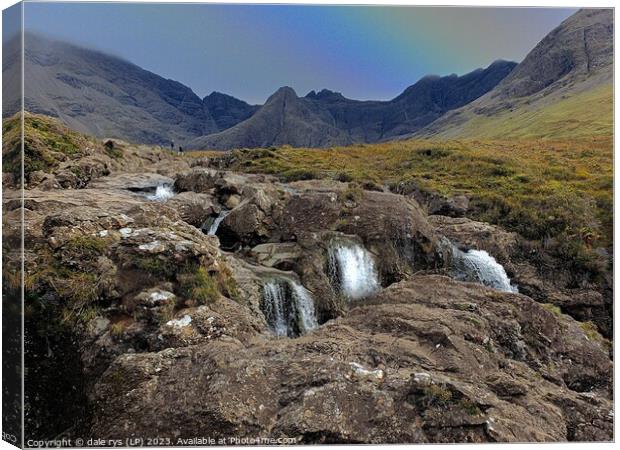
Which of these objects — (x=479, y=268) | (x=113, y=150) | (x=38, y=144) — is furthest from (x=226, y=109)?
(x=479, y=268)

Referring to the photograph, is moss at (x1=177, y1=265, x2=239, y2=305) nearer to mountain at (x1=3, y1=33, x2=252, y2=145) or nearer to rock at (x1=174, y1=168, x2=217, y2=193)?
mountain at (x1=3, y1=33, x2=252, y2=145)

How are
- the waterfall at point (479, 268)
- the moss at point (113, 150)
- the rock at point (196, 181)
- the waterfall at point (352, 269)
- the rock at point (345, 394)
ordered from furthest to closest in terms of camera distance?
the rock at point (196, 181)
the moss at point (113, 150)
the waterfall at point (352, 269)
the waterfall at point (479, 268)
the rock at point (345, 394)

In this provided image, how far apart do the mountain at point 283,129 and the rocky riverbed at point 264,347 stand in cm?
225

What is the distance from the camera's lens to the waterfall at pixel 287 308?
1087 centimetres

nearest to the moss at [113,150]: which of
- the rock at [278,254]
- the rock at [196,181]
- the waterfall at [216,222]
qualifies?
the rock at [196,181]

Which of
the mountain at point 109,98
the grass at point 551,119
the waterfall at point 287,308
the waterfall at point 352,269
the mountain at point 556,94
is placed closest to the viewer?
the mountain at point 109,98

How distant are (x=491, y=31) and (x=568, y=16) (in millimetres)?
1309

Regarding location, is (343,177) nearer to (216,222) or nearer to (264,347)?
(216,222)

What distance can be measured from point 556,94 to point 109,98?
11.0 m

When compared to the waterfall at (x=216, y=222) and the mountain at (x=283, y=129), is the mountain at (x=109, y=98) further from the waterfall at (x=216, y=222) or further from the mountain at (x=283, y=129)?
the waterfall at (x=216, y=222)

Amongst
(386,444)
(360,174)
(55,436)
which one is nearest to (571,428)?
(386,444)

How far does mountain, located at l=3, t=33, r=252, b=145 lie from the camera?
8203 millimetres

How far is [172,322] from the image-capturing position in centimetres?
772

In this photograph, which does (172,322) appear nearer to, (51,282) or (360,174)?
(51,282)
